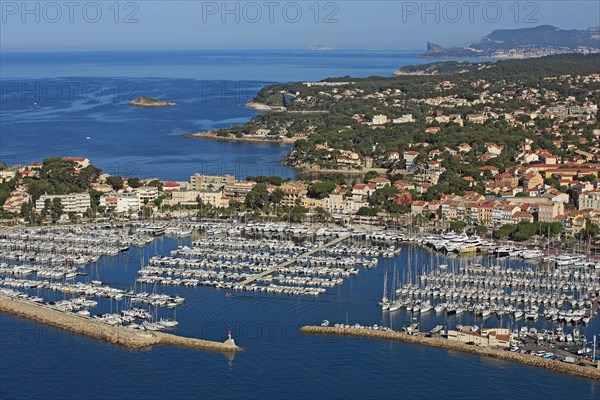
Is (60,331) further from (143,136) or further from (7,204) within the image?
(143,136)

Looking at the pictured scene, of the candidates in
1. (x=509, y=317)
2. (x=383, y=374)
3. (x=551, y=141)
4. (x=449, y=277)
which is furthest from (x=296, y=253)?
(x=551, y=141)

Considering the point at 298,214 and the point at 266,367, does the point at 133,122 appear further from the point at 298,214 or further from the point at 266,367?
the point at 266,367

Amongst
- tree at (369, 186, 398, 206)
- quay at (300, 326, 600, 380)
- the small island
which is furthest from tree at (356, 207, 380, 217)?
the small island

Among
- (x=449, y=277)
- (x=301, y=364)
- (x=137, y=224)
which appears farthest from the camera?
(x=137, y=224)

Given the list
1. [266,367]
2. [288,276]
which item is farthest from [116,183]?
[266,367]

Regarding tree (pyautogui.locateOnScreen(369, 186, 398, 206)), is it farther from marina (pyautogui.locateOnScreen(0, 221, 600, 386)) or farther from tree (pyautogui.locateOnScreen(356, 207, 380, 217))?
marina (pyautogui.locateOnScreen(0, 221, 600, 386))
